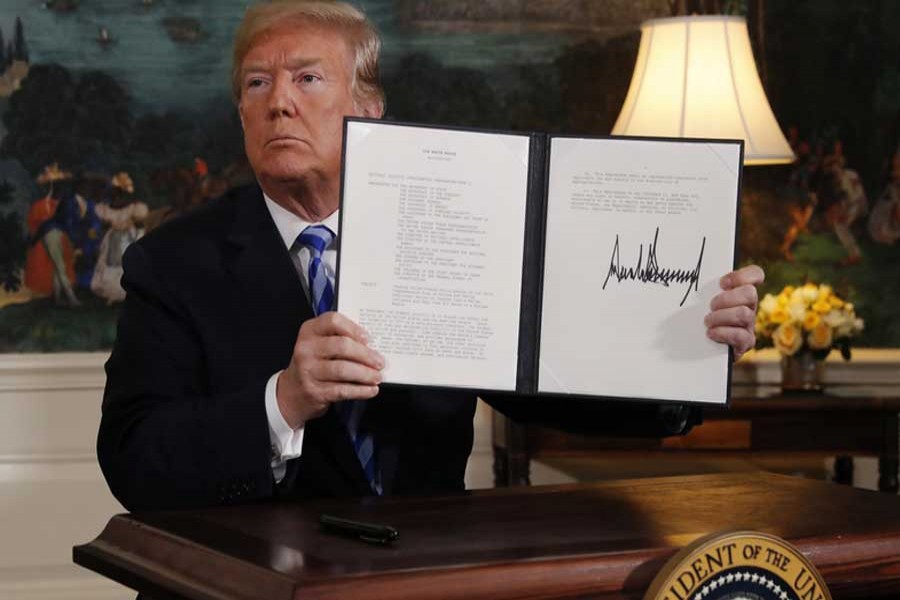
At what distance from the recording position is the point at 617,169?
2699 mm

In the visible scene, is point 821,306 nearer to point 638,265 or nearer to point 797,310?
point 797,310

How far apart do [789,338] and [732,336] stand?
10.8 ft

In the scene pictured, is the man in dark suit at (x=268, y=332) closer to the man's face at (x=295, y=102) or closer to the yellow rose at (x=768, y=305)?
the man's face at (x=295, y=102)

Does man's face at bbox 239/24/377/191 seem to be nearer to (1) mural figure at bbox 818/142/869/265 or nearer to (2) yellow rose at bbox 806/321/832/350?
(2) yellow rose at bbox 806/321/832/350

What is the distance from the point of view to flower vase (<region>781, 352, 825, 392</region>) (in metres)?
5.94

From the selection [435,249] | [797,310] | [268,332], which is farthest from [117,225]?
[435,249]

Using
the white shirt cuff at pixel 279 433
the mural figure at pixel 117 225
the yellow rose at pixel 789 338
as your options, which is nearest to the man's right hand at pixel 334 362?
the white shirt cuff at pixel 279 433

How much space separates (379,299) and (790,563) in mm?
889

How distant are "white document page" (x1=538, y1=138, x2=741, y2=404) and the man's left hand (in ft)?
0.06

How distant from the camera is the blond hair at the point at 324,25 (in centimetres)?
311

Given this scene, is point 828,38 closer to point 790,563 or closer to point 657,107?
point 657,107

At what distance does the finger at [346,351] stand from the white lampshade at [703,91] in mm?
3137

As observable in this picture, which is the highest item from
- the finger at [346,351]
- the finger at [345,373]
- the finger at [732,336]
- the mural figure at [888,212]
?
the mural figure at [888,212]

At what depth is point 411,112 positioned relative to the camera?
249 inches
